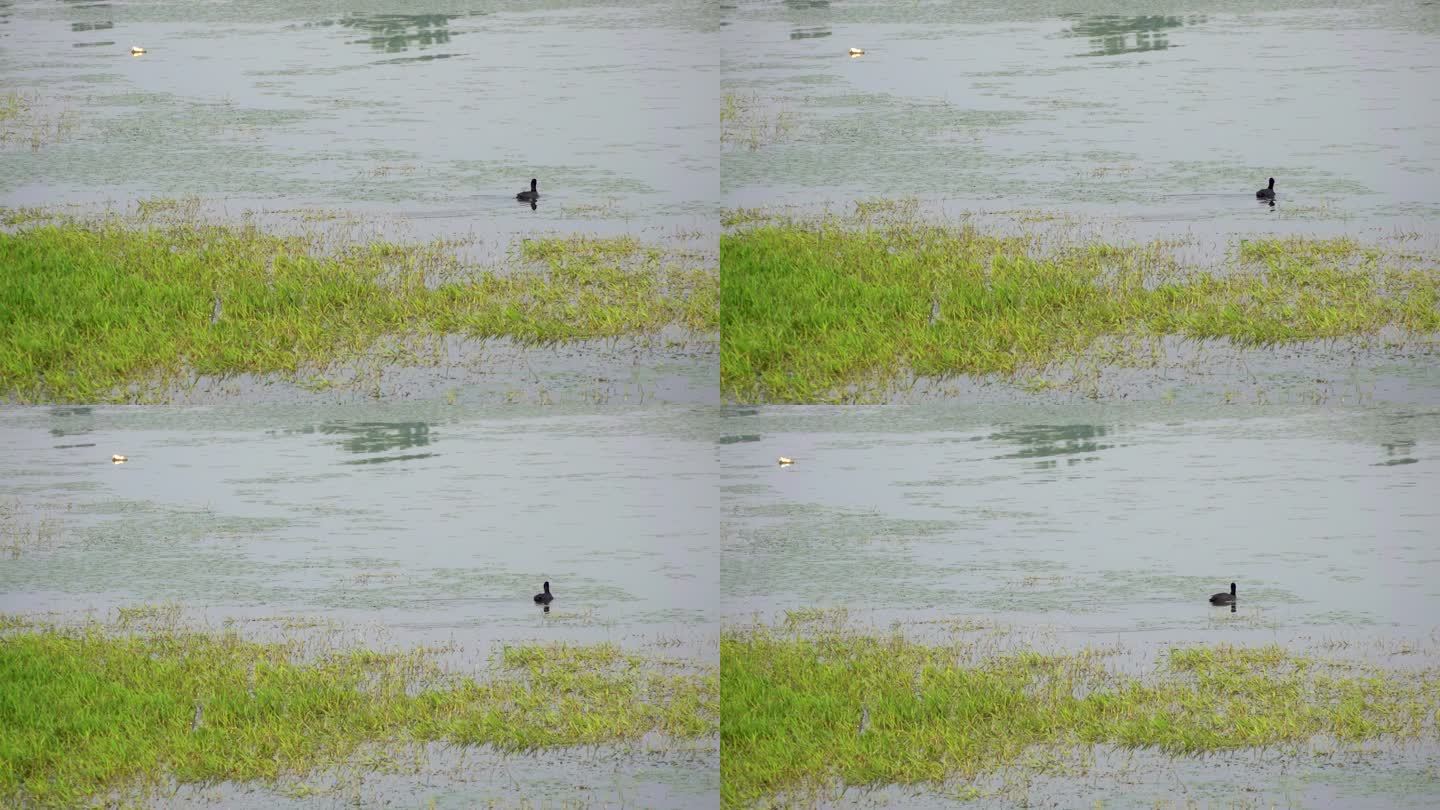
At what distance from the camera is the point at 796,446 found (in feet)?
14.4

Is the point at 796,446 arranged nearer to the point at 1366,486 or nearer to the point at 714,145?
the point at 714,145

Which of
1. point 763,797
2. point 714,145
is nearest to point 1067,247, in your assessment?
point 714,145

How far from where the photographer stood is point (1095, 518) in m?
4.34

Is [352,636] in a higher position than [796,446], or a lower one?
lower

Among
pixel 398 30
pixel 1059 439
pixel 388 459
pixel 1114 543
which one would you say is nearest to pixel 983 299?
pixel 1059 439

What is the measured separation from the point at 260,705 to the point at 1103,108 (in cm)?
307

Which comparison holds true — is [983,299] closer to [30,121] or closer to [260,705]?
[260,705]

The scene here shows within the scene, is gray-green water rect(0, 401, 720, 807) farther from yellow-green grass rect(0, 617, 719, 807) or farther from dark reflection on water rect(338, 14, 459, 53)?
dark reflection on water rect(338, 14, 459, 53)

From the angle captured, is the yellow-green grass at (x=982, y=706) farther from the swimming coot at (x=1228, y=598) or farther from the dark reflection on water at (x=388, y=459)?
the dark reflection on water at (x=388, y=459)

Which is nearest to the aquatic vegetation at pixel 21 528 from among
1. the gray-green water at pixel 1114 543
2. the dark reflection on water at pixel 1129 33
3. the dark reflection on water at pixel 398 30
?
the dark reflection on water at pixel 398 30

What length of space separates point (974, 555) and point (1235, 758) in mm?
953

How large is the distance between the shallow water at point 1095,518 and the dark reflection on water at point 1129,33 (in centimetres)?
109

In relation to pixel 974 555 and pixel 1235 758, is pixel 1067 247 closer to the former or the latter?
pixel 974 555

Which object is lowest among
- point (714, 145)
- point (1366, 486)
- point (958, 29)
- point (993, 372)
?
point (1366, 486)
